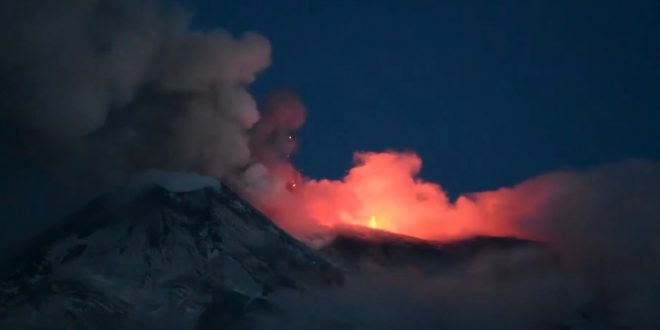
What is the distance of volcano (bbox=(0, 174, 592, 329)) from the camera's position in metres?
63.4

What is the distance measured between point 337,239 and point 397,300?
24.9 feet

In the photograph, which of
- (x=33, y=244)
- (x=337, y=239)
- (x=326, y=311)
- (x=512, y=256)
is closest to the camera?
(x=326, y=311)

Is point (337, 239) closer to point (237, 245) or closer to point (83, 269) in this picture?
point (237, 245)

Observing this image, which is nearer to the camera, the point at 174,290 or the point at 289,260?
the point at 174,290

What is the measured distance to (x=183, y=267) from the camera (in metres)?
70.6

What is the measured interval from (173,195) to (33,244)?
9.70 metres

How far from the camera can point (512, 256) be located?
85.4 metres

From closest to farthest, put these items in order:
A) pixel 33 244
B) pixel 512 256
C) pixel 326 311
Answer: pixel 326 311 → pixel 33 244 → pixel 512 256

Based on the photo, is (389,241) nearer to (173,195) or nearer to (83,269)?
(173,195)

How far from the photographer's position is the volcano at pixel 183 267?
6344 centimetres

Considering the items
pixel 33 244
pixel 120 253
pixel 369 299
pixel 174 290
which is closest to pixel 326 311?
pixel 369 299

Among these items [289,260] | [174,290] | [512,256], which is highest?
[512,256]

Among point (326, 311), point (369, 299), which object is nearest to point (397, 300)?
point (369, 299)

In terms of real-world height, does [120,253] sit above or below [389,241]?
below
